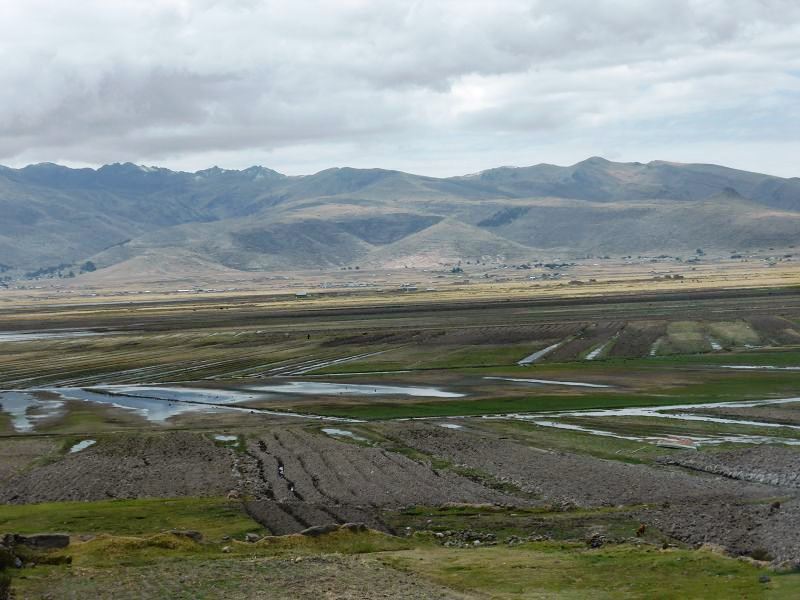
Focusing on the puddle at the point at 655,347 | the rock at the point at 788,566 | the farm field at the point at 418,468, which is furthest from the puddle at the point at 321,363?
the rock at the point at 788,566

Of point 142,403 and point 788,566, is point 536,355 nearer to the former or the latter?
point 142,403

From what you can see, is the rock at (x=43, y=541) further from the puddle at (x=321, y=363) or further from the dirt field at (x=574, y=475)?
the puddle at (x=321, y=363)

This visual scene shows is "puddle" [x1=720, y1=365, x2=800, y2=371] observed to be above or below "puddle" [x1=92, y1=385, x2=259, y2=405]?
above

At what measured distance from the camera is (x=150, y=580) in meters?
25.7

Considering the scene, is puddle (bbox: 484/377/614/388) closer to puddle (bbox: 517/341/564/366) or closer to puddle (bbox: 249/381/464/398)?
puddle (bbox: 249/381/464/398)

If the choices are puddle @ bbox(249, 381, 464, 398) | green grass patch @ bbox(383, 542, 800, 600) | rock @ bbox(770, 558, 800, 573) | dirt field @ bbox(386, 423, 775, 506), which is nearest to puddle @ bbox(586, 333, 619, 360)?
puddle @ bbox(249, 381, 464, 398)

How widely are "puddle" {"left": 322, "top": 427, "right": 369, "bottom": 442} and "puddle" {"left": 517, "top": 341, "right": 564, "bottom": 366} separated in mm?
35018

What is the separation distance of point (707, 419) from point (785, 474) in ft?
53.4

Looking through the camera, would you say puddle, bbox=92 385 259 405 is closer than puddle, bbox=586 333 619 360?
Yes

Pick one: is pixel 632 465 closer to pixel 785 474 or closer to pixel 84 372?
pixel 785 474

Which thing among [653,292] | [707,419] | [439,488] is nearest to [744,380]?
[707,419]

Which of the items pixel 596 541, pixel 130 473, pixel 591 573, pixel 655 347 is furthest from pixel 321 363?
pixel 591 573

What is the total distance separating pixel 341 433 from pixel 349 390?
66.4ft

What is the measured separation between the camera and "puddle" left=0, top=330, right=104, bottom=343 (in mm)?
138875
